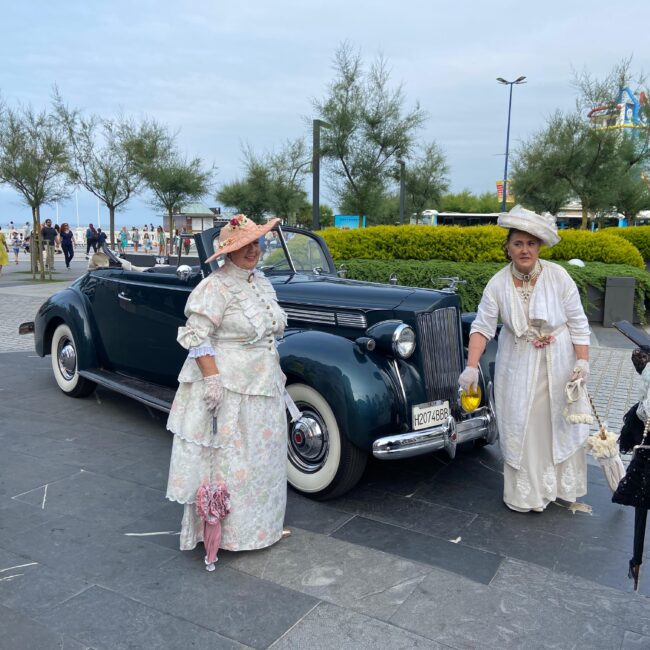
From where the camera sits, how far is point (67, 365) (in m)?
6.29

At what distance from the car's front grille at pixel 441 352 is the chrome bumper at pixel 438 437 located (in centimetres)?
19

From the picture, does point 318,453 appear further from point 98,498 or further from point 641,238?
point 641,238

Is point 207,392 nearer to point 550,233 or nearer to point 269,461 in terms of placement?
point 269,461

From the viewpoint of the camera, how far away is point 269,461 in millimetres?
3219

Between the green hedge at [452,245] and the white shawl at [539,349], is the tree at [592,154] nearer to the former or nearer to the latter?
the green hedge at [452,245]

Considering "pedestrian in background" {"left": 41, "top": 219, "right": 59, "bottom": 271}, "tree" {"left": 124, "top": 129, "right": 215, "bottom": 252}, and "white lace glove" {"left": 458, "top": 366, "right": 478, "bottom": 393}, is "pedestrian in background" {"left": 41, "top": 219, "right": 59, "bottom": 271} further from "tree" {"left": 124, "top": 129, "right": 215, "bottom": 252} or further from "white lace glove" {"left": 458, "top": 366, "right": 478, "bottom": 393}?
"white lace glove" {"left": 458, "top": 366, "right": 478, "bottom": 393}

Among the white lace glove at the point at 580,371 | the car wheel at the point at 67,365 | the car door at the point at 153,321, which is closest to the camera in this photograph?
the white lace glove at the point at 580,371

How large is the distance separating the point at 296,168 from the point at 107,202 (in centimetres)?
1540

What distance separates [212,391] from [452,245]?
9.13m

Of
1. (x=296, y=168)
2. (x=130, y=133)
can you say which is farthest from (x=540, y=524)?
(x=296, y=168)

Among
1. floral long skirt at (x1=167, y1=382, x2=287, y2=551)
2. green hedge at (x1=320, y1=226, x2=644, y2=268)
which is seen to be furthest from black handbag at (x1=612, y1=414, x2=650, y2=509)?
green hedge at (x1=320, y1=226, x2=644, y2=268)

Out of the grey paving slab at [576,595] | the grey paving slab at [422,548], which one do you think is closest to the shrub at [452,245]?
the grey paving slab at [422,548]

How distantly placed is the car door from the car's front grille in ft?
6.26

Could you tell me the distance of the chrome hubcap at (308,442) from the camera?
3.88m
